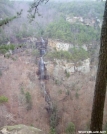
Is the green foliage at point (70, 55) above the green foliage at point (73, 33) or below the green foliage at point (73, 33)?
below

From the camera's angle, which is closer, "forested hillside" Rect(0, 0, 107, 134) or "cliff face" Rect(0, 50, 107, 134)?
"cliff face" Rect(0, 50, 107, 134)

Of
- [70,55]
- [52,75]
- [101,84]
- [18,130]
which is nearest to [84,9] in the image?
[70,55]

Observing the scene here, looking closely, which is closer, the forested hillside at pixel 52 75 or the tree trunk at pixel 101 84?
the tree trunk at pixel 101 84

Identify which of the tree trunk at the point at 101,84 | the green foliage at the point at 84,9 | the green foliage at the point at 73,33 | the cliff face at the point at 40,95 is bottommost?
the cliff face at the point at 40,95

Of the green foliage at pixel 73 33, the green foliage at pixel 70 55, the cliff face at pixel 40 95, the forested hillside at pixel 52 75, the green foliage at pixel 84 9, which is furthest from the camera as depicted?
the green foliage at pixel 84 9

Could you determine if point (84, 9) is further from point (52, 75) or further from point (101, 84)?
point (101, 84)

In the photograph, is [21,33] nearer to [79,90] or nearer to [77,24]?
[77,24]

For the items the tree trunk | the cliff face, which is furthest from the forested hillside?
the tree trunk

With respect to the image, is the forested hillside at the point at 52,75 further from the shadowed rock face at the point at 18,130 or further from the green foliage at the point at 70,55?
the shadowed rock face at the point at 18,130

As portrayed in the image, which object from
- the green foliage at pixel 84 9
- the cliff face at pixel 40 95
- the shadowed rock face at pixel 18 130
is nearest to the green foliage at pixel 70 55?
the cliff face at pixel 40 95

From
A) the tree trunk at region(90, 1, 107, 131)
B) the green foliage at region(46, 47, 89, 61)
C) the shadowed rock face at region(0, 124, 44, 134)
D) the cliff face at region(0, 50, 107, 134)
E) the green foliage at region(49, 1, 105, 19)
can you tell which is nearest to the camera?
the tree trunk at region(90, 1, 107, 131)

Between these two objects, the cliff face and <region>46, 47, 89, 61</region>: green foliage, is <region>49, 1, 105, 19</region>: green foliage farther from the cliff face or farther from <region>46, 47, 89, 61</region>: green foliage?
the cliff face

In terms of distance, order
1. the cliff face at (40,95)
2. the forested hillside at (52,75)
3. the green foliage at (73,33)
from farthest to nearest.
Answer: the green foliage at (73,33)
the forested hillside at (52,75)
the cliff face at (40,95)
